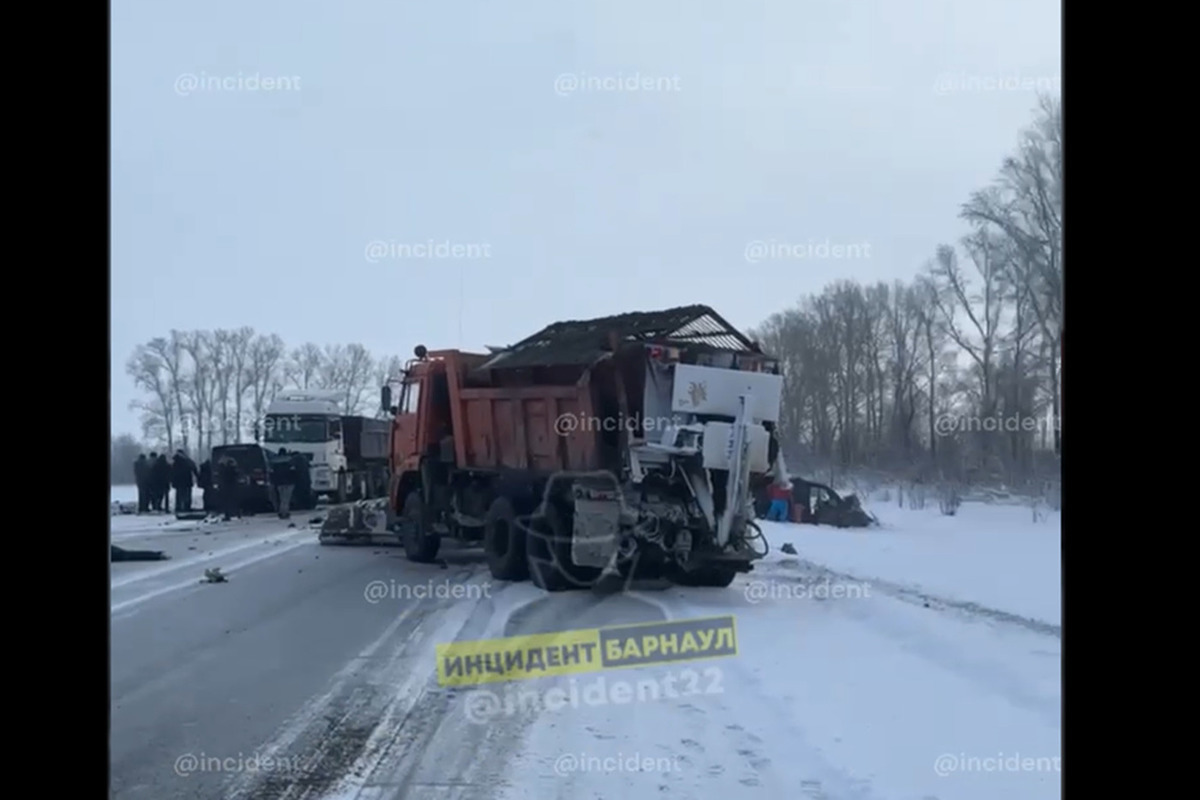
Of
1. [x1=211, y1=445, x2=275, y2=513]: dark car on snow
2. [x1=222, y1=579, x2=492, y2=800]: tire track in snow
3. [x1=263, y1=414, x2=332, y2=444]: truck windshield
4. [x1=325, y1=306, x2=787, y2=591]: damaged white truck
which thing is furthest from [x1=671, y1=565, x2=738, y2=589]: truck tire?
[x1=211, y1=445, x2=275, y2=513]: dark car on snow

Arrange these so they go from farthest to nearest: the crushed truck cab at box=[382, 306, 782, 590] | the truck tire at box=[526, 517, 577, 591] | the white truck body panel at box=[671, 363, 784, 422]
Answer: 1. the truck tire at box=[526, 517, 577, 591]
2. the crushed truck cab at box=[382, 306, 782, 590]
3. the white truck body panel at box=[671, 363, 784, 422]

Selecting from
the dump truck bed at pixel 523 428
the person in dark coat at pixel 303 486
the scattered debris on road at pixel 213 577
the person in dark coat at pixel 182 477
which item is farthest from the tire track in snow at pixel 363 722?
the person in dark coat at pixel 303 486

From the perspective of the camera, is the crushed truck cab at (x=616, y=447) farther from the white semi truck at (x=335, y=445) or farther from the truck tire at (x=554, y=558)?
the white semi truck at (x=335, y=445)

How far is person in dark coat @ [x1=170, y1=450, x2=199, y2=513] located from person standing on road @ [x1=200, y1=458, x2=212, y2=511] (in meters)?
0.07

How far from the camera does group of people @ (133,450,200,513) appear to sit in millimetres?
6398

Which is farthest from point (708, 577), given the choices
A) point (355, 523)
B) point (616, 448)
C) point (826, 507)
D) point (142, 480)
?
point (355, 523)

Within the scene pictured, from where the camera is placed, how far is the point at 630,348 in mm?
7180

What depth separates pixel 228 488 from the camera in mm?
10031

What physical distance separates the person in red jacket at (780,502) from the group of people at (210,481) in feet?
12.7

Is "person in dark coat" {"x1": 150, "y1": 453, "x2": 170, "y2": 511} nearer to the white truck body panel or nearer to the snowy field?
the snowy field

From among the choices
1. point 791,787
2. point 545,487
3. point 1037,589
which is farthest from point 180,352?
point 1037,589

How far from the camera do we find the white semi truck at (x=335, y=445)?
8414 millimetres

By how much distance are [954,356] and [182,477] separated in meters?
5.33
